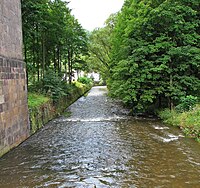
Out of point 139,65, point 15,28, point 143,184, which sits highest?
point 15,28

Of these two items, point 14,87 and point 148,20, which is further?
point 148,20

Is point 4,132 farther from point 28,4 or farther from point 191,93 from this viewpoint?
point 191,93

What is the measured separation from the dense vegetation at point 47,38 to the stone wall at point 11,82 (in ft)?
12.7

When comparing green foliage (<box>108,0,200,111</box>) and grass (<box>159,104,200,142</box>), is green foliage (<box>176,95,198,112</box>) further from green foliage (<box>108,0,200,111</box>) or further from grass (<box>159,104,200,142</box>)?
green foliage (<box>108,0,200,111</box>)

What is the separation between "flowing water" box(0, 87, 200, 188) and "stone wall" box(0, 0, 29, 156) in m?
0.51

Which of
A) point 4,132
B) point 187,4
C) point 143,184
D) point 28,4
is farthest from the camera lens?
point 187,4

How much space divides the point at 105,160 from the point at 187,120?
5.25m

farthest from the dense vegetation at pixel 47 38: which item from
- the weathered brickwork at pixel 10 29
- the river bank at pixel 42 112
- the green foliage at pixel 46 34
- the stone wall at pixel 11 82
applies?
the stone wall at pixel 11 82

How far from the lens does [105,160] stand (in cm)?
665

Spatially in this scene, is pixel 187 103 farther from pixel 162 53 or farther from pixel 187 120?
pixel 162 53

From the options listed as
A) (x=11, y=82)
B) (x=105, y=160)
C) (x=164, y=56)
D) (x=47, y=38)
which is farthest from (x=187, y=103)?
(x=47, y=38)

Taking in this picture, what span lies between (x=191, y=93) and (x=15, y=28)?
9598mm

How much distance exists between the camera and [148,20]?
1247 cm

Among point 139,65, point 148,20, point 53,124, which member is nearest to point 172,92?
point 139,65
